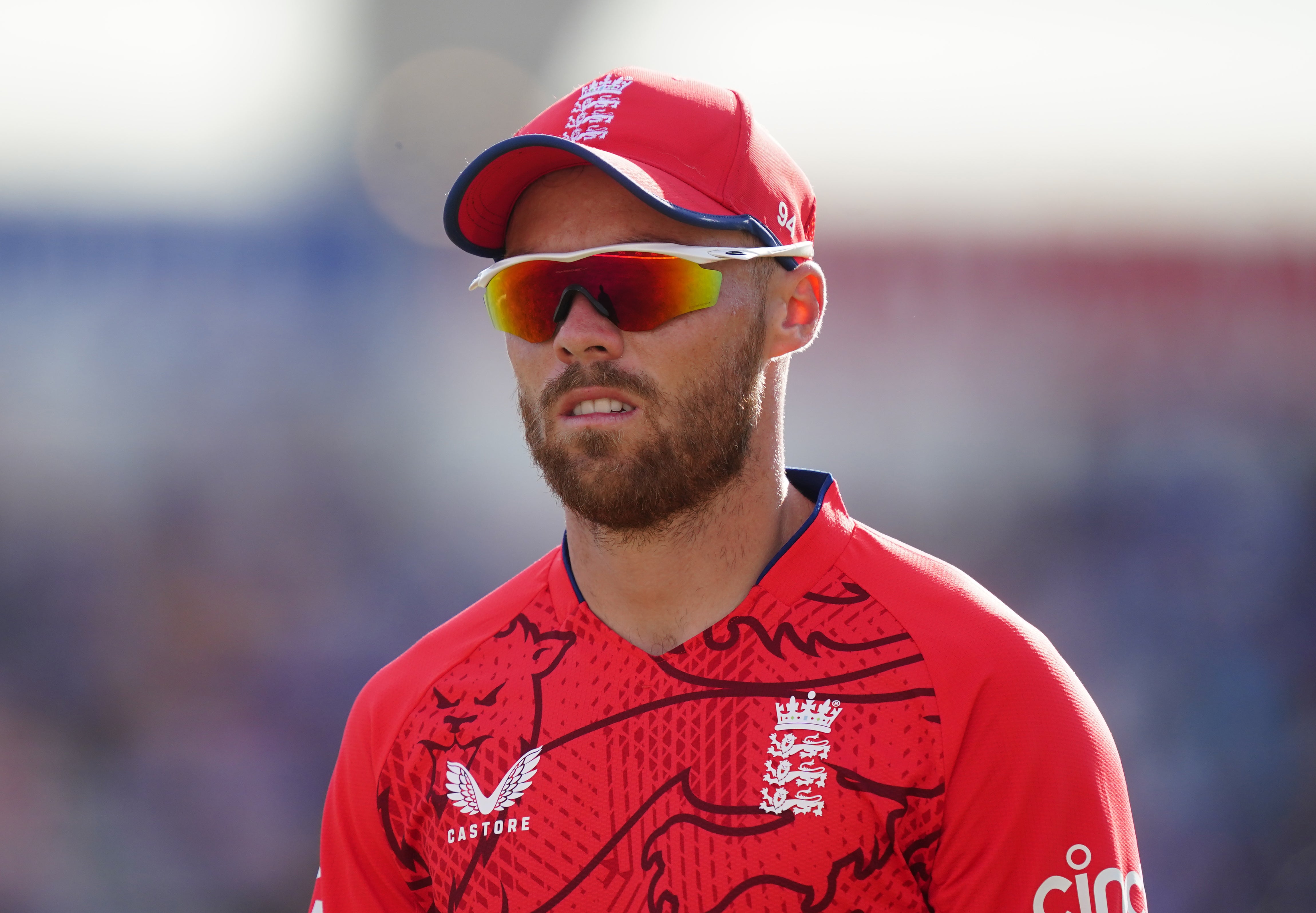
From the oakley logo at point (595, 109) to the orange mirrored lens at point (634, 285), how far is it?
0.24 metres

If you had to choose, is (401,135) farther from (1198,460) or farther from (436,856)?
(436,856)

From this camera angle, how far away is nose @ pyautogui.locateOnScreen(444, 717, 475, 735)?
5.60 ft

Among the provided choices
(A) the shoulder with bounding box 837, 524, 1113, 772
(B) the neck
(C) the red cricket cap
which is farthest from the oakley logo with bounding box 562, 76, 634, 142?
(A) the shoulder with bounding box 837, 524, 1113, 772

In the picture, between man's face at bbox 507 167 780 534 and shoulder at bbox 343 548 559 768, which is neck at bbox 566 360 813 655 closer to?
man's face at bbox 507 167 780 534

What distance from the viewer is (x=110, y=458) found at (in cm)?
555

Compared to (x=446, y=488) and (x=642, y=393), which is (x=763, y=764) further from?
(x=446, y=488)

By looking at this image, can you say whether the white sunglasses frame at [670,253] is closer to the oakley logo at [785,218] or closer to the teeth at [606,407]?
the oakley logo at [785,218]

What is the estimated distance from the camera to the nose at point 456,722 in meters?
1.71

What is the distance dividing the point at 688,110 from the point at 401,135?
Answer: 16.2 ft

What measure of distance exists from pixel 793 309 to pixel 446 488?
4.12 metres

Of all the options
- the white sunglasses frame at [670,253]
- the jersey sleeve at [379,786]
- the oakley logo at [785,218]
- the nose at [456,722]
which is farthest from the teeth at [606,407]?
the nose at [456,722]

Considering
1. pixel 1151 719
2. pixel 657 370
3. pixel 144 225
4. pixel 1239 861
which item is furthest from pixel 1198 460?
pixel 144 225

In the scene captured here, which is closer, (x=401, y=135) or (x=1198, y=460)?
(x=1198, y=460)

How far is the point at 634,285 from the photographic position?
164 cm
